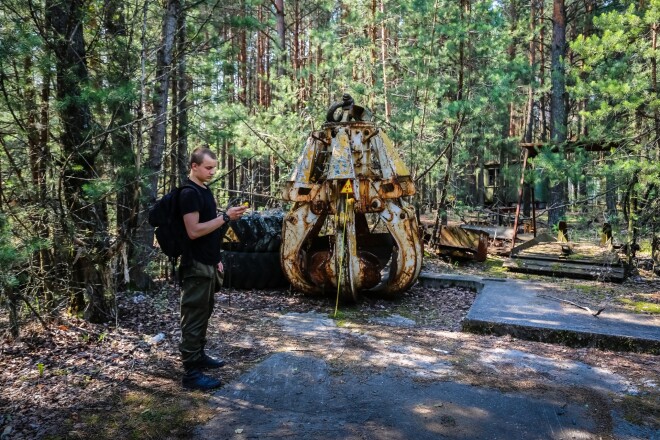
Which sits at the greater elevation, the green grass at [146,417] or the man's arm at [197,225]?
the man's arm at [197,225]

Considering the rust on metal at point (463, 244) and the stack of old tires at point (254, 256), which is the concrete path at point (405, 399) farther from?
the rust on metal at point (463, 244)

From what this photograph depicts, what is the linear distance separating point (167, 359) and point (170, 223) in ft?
4.64

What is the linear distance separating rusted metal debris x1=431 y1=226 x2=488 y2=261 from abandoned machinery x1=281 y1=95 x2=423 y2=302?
417 centimetres

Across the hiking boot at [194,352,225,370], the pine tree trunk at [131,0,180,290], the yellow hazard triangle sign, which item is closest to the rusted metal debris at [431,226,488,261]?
the yellow hazard triangle sign

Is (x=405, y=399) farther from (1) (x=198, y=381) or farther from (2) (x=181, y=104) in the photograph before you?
(2) (x=181, y=104)

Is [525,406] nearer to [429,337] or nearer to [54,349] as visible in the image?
[429,337]

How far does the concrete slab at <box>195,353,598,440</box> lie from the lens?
286 cm

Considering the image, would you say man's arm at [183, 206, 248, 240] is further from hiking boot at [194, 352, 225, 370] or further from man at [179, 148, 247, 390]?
hiking boot at [194, 352, 225, 370]

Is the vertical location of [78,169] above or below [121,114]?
below

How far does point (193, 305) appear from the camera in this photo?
3.66m

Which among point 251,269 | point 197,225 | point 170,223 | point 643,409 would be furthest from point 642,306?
point 170,223

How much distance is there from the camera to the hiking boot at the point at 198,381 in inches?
140

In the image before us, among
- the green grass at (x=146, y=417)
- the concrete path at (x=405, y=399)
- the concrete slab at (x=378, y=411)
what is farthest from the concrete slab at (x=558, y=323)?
the green grass at (x=146, y=417)

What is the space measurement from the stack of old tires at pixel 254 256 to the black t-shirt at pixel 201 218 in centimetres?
390
